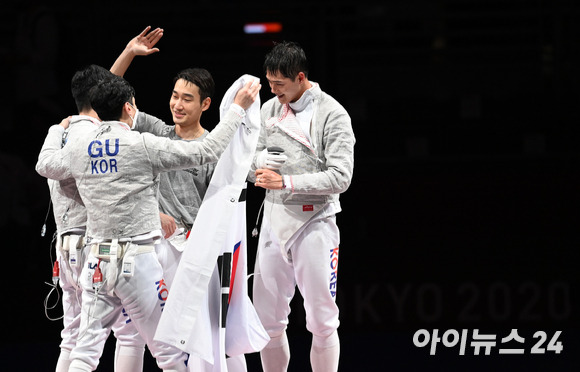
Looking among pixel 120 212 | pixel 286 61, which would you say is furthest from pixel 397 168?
pixel 120 212

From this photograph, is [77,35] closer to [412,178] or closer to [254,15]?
[254,15]

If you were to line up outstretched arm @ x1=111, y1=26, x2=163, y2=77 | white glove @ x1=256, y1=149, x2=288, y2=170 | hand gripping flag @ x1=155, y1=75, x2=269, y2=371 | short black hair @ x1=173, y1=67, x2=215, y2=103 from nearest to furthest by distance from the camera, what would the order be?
hand gripping flag @ x1=155, y1=75, x2=269, y2=371
white glove @ x1=256, y1=149, x2=288, y2=170
short black hair @ x1=173, y1=67, x2=215, y2=103
outstretched arm @ x1=111, y1=26, x2=163, y2=77

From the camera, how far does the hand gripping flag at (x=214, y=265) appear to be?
10.1 ft

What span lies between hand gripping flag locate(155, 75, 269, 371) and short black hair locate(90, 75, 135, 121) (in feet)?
1.60

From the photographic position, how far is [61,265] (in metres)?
3.31

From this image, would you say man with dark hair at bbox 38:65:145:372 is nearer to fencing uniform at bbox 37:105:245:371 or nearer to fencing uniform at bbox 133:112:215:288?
fencing uniform at bbox 37:105:245:371

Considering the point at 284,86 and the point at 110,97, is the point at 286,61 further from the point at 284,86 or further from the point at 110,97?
the point at 110,97

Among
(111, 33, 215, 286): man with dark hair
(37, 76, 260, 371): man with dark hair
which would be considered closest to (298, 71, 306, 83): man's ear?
(111, 33, 215, 286): man with dark hair

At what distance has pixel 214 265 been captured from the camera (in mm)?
3180

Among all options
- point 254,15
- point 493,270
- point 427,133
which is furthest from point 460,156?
point 254,15

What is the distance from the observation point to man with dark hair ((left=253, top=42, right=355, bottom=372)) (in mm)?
3361

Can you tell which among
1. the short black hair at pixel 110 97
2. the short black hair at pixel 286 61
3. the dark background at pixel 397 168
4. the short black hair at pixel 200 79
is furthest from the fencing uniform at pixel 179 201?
the dark background at pixel 397 168

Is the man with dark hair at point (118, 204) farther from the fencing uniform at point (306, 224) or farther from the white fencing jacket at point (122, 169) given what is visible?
the fencing uniform at point (306, 224)

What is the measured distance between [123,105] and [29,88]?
8.95 ft
